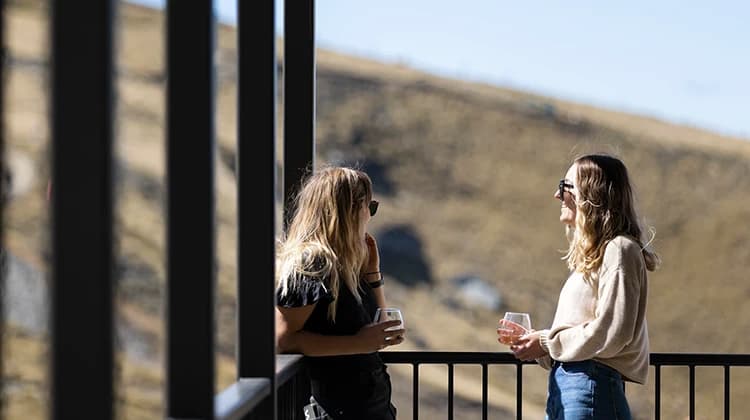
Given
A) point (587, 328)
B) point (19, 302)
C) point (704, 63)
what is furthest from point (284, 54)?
point (704, 63)

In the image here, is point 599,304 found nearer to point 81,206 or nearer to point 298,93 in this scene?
point 298,93

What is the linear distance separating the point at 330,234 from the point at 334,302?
188 millimetres

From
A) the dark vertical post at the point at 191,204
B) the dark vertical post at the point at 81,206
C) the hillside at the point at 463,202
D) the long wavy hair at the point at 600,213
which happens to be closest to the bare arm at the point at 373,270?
the long wavy hair at the point at 600,213

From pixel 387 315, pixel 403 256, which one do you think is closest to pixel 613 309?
pixel 387 315

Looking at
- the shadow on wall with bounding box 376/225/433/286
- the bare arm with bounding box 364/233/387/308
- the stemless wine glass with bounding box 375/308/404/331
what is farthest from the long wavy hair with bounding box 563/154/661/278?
the shadow on wall with bounding box 376/225/433/286

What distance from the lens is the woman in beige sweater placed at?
2725mm

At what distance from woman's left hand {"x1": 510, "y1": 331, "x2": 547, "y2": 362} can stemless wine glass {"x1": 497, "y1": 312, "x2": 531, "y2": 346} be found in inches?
0.6

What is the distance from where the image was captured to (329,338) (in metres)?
2.77

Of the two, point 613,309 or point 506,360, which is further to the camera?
point 506,360

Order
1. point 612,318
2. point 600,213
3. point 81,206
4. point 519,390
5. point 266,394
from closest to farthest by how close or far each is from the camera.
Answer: point 81,206 → point 266,394 → point 612,318 → point 600,213 → point 519,390

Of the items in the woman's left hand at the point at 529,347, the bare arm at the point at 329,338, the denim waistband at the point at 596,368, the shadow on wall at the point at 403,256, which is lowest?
the shadow on wall at the point at 403,256

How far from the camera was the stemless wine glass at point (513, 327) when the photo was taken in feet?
9.68

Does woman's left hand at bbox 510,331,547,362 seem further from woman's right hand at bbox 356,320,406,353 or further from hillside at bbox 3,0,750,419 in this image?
hillside at bbox 3,0,750,419

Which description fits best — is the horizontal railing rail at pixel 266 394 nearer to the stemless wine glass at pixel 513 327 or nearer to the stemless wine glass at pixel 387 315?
the stemless wine glass at pixel 387 315
